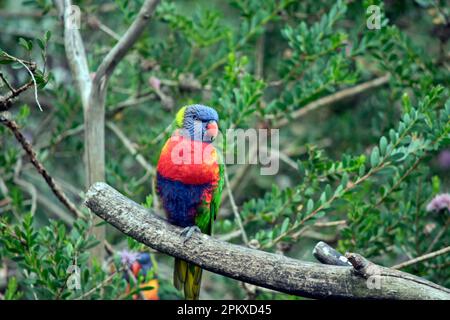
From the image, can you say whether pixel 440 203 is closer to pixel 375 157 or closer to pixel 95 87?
pixel 375 157

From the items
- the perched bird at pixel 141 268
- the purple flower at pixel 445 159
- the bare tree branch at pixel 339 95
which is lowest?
the perched bird at pixel 141 268

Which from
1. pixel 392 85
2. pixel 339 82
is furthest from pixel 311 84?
pixel 392 85

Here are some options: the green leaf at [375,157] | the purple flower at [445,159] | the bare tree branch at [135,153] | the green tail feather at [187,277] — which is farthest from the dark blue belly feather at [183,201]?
the purple flower at [445,159]

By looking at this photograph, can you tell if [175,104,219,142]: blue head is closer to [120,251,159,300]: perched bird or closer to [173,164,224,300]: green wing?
[173,164,224,300]: green wing

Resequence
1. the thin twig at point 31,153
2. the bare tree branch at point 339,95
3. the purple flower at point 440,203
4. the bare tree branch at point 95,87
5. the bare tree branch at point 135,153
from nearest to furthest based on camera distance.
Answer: the thin twig at point 31,153, the bare tree branch at point 95,87, the purple flower at point 440,203, the bare tree branch at point 135,153, the bare tree branch at point 339,95

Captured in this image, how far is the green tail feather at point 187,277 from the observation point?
305 cm

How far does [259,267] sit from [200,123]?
0.86m

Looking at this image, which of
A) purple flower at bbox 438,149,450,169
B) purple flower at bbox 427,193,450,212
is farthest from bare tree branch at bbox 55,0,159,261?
purple flower at bbox 438,149,450,169

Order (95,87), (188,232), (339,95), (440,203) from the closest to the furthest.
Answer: (188,232) → (95,87) → (440,203) → (339,95)

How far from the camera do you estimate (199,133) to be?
3.00 meters

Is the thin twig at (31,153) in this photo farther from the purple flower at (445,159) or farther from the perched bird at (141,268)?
the purple flower at (445,159)

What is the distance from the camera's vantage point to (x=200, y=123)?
3023mm

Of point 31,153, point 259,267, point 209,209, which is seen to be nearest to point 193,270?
point 209,209
